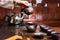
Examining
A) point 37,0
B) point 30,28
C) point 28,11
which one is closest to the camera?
point 30,28

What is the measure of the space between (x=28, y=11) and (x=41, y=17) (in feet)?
12.2

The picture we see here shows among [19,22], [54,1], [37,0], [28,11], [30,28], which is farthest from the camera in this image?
[54,1]

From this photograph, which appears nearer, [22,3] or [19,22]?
[22,3]

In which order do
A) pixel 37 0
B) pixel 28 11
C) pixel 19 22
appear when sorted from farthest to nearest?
1. pixel 37 0
2. pixel 19 22
3. pixel 28 11

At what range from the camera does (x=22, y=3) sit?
219cm

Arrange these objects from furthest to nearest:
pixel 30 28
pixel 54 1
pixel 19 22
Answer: pixel 54 1
pixel 19 22
pixel 30 28

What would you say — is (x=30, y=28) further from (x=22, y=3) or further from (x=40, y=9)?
(x=40, y=9)

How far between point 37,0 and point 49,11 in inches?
26.9

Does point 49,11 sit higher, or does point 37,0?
point 37,0

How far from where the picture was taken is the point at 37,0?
5.70 metres

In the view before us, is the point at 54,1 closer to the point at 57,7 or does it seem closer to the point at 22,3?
the point at 57,7

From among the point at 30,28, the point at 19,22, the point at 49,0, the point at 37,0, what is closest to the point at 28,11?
the point at 30,28

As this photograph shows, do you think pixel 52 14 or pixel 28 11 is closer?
pixel 28 11

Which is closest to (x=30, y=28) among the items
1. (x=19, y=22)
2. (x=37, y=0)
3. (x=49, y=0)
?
(x=19, y=22)
